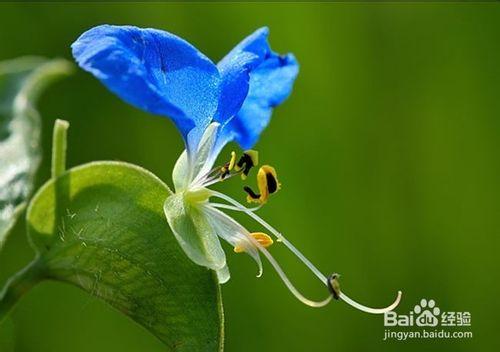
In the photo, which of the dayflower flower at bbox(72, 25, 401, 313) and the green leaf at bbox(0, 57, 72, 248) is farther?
the green leaf at bbox(0, 57, 72, 248)

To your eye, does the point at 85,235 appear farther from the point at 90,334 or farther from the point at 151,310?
the point at 90,334

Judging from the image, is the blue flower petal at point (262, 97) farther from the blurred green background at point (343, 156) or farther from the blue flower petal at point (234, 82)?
the blurred green background at point (343, 156)

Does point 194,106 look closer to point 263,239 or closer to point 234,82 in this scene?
point 234,82

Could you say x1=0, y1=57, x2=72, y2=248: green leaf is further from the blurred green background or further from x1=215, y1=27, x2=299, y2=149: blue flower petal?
the blurred green background

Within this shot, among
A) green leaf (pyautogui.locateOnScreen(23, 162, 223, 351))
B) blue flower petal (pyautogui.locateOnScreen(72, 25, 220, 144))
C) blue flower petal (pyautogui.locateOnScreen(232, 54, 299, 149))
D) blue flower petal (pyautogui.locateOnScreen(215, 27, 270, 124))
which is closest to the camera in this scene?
blue flower petal (pyautogui.locateOnScreen(72, 25, 220, 144))

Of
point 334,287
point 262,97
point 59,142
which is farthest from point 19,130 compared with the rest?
point 334,287

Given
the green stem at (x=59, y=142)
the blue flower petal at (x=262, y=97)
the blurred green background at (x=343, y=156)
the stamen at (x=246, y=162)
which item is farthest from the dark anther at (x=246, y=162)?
the blurred green background at (x=343, y=156)

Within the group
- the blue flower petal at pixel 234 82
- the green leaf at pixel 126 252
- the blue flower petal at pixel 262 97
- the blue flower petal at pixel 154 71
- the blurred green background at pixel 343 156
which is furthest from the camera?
the blurred green background at pixel 343 156

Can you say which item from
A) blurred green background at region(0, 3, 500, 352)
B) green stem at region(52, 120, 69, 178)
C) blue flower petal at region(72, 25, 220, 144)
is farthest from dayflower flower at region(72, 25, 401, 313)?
blurred green background at region(0, 3, 500, 352)

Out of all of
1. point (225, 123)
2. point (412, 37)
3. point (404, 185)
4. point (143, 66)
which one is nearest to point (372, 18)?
point (412, 37)
